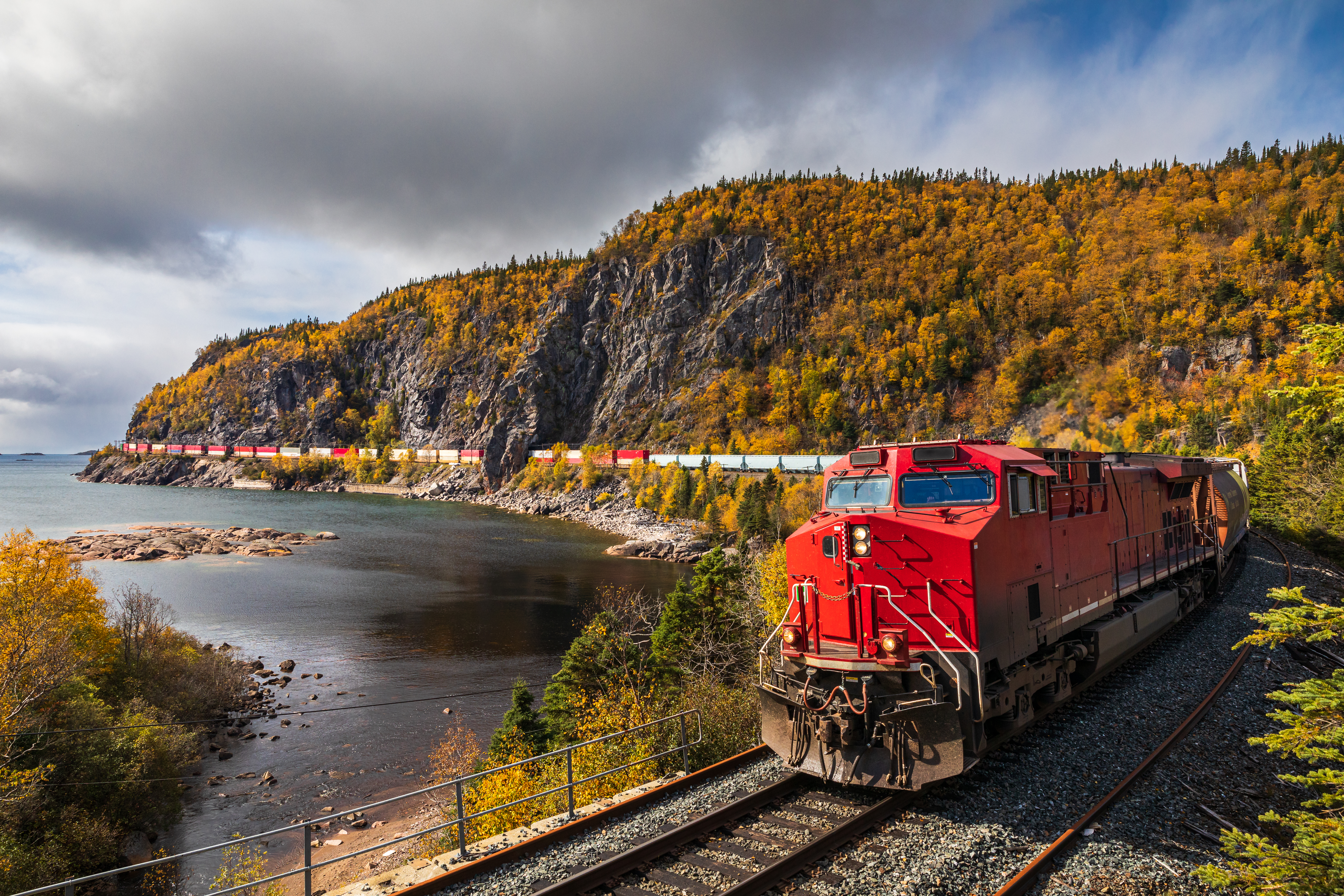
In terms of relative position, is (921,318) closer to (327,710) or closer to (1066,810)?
(327,710)

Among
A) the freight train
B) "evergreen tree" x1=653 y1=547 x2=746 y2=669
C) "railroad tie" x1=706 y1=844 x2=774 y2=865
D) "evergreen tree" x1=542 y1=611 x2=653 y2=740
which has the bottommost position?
"evergreen tree" x1=542 y1=611 x2=653 y2=740

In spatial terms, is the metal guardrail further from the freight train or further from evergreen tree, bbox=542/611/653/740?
the freight train

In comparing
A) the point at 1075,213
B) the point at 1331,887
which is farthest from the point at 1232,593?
the point at 1075,213

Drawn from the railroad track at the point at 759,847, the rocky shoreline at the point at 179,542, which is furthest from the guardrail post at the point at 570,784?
the rocky shoreline at the point at 179,542

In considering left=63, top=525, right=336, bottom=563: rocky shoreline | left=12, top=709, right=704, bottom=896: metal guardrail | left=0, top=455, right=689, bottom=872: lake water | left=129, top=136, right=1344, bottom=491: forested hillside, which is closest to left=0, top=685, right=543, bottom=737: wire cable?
left=0, top=455, right=689, bottom=872: lake water

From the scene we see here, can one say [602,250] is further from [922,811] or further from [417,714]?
[922,811]

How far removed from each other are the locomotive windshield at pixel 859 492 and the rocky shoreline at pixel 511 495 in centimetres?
4997

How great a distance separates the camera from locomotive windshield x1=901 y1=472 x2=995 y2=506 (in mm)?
9445

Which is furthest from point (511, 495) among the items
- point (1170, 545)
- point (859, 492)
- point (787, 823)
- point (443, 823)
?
point (787, 823)

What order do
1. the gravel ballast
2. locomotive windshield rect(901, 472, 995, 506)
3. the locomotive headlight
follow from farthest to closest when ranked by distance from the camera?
locomotive windshield rect(901, 472, 995, 506)
the locomotive headlight
the gravel ballast

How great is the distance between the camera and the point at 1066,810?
27.9 feet

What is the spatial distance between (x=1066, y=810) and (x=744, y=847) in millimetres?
4451

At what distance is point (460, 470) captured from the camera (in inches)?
6073

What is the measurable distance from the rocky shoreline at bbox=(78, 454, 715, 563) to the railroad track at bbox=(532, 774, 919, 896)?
169 ft
